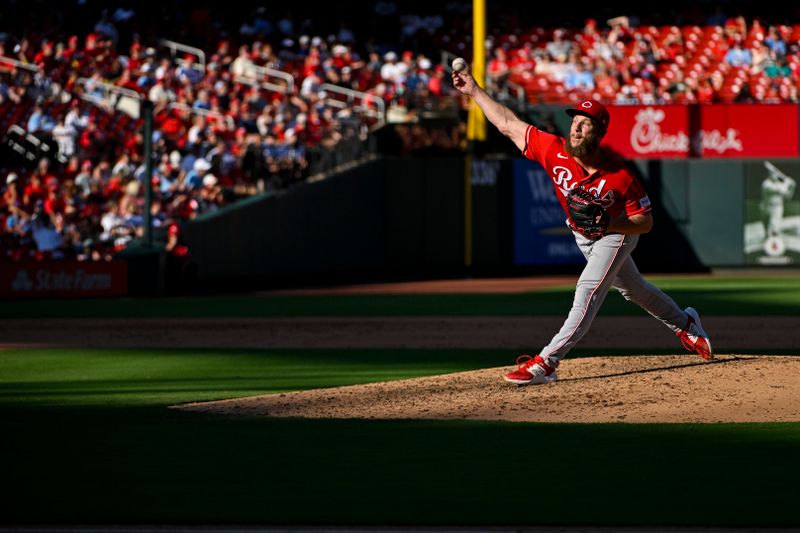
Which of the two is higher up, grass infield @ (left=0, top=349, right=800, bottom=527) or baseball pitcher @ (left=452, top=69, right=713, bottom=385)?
baseball pitcher @ (left=452, top=69, right=713, bottom=385)

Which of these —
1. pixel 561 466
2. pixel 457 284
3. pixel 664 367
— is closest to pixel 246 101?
pixel 457 284

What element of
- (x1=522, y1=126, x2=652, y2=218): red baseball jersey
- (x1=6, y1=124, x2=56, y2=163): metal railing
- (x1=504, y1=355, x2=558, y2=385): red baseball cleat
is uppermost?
(x1=6, y1=124, x2=56, y2=163): metal railing

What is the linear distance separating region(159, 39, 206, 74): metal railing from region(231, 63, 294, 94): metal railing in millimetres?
931

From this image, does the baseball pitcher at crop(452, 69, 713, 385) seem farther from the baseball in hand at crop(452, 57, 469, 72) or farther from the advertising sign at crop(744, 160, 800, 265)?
the advertising sign at crop(744, 160, 800, 265)

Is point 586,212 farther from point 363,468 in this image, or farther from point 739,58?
point 739,58

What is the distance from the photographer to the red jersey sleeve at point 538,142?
28.4 feet

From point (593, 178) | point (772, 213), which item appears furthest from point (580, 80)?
point (593, 178)

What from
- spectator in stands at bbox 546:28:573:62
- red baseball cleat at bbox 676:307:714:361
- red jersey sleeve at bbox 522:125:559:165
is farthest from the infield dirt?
spectator in stands at bbox 546:28:573:62

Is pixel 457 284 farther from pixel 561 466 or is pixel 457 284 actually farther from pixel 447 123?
pixel 561 466

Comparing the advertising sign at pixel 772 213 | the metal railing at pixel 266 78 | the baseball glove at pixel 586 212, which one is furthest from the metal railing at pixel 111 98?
the baseball glove at pixel 586 212

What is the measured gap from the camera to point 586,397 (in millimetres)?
8539

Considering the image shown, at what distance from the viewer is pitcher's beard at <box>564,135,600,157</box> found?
27.4ft

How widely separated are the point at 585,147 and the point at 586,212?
41 cm

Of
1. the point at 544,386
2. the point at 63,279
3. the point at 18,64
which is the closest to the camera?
the point at 544,386
